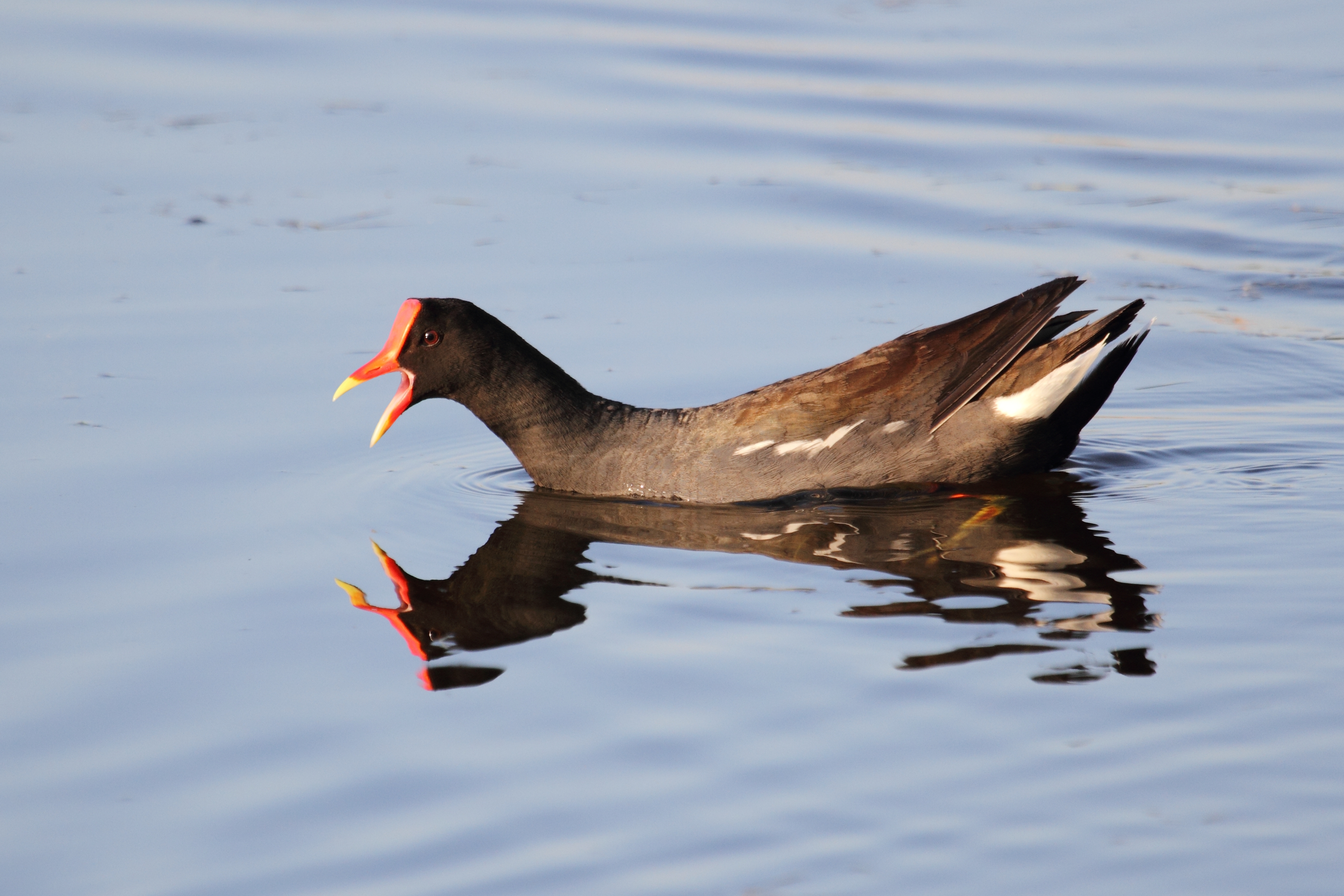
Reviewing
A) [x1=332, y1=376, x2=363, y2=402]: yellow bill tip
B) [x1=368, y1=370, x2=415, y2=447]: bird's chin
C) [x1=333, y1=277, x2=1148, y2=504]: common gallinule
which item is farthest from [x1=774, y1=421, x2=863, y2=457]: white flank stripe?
[x1=332, y1=376, x2=363, y2=402]: yellow bill tip

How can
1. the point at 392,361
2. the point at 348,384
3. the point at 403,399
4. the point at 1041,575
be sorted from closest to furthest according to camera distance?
the point at 1041,575
the point at 348,384
the point at 392,361
the point at 403,399

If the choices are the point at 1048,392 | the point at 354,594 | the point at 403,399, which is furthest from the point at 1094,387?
the point at 354,594

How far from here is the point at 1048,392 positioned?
6.34m

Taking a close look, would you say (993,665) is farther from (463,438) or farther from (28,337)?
(28,337)

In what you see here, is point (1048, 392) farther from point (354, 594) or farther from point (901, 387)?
point (354, 594)

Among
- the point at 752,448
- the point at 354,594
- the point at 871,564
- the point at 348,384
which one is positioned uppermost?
the point at 348,384

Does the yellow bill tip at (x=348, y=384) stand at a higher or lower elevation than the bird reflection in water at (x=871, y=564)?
higher

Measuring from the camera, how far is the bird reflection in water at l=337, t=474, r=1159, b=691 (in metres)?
5.03

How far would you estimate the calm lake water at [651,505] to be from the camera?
157 inches

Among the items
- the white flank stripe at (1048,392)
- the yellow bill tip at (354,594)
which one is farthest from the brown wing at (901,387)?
the yellow bill tip at (354,594)

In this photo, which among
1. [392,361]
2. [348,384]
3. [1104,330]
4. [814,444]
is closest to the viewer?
[1104,330]

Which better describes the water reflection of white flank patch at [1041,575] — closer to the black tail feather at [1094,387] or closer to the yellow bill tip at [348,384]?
the black tail feather at [1094,387]

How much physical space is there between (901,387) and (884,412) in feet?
0.39

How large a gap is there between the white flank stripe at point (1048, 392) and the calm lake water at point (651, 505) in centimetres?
37
